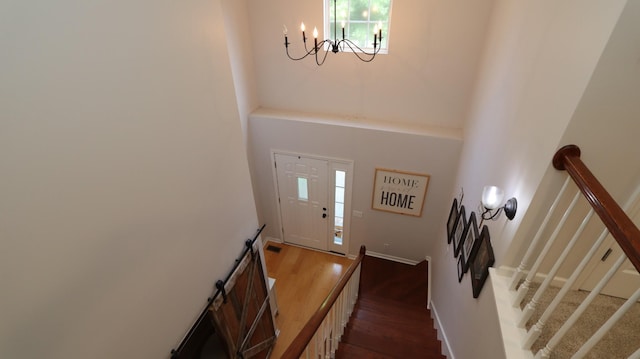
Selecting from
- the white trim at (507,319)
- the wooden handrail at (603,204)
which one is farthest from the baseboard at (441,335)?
the wooden handrail at (603,204)

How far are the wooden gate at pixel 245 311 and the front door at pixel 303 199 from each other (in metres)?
1.93

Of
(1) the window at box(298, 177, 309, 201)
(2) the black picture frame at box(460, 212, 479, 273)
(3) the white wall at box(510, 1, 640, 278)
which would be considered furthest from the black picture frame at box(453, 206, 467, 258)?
(1) the window at box(298, 177, 309, 201)

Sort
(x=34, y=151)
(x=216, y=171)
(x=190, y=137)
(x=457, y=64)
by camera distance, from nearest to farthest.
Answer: (x=34, y=151) → (x=190, y=137) → (x=216, y=171) → (x=457, y=64)

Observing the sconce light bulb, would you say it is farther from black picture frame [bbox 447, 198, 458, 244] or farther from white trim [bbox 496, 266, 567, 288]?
black picture frame [bbox 447, 198, 458, 244]

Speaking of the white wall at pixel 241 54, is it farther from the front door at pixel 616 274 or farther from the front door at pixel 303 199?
the front door at pixel 616 274

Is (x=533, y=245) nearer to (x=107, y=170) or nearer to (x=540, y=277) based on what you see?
(x=540, y=277)

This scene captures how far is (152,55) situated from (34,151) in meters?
0.80

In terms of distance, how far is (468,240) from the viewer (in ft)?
9.93

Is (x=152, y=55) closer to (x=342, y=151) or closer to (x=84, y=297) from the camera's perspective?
(x=84, y=297)

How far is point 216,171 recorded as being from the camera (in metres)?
2.47

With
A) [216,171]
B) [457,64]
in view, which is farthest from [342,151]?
[216,171]

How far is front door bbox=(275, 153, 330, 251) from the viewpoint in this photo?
5.00m

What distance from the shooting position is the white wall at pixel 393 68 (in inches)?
148

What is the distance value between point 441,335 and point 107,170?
12.2 ft
